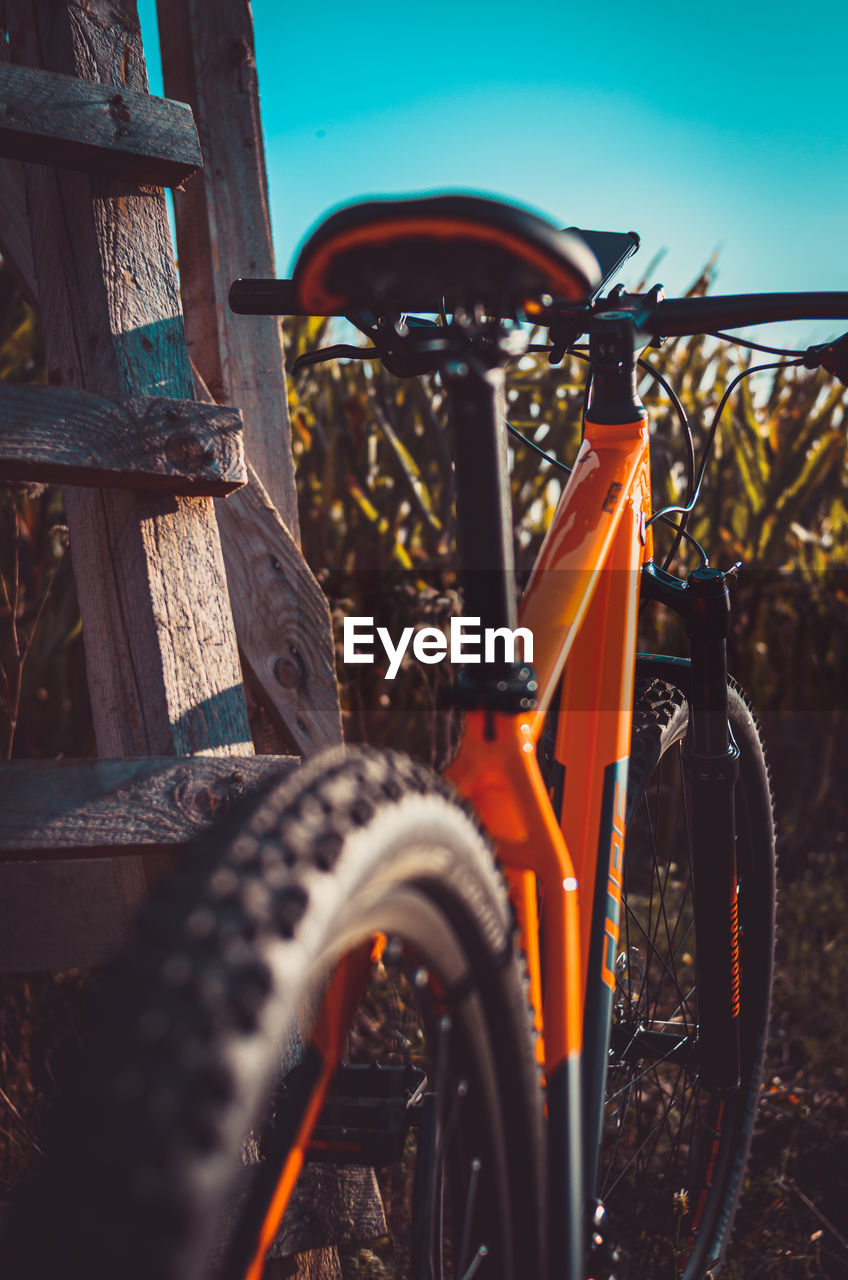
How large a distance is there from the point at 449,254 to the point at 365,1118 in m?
0.83

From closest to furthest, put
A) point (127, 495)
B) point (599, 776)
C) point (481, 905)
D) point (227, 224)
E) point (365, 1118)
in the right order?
1. point (481, 905)
2. point (365, 1118)
3. point (599, 776)
4. point (127, 495)
5. point (227, 224)

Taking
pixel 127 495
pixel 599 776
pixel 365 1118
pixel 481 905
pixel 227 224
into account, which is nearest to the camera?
pixel 481 905

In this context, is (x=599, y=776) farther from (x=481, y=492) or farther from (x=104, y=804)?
(x=104, y=804)

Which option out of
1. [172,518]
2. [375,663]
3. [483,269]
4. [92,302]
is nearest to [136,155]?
[92,302]

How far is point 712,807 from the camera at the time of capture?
58.1 inches

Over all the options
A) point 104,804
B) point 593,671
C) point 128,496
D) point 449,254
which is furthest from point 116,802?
point 449,254

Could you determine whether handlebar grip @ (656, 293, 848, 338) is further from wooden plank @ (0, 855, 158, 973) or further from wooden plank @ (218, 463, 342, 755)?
wooden plank @ (0, 855, 158, 973)

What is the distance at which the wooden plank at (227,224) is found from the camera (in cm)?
171

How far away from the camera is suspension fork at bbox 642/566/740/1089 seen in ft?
4.68

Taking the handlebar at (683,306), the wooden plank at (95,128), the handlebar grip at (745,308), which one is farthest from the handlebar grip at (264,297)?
the handlebar grip at (745,308)

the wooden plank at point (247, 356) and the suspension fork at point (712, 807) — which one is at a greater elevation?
the wooden plank at point (247, 356)

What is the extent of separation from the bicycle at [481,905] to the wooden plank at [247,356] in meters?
0.42

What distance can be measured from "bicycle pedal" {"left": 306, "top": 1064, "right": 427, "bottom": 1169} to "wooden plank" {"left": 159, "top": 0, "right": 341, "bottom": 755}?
2.51 feet

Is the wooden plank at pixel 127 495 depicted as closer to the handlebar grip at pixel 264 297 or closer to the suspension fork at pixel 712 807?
the handlebar grip at pixel 264 297
